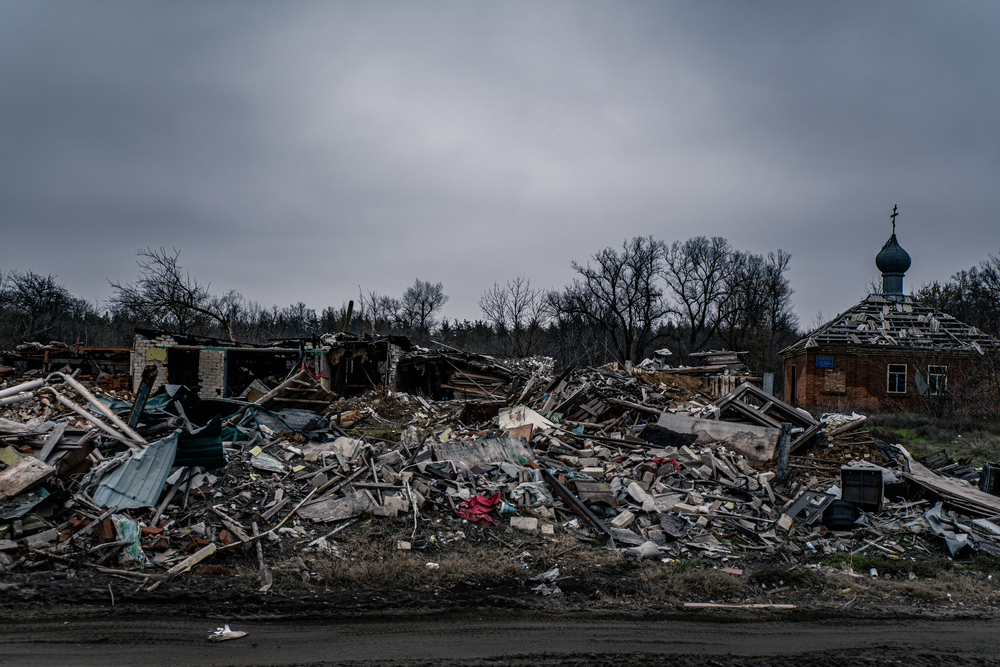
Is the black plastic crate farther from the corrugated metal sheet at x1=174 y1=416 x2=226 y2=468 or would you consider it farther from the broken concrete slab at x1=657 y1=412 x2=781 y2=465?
the corrugated metal sheet at x1=174 y1=416 x2=226 y2=468

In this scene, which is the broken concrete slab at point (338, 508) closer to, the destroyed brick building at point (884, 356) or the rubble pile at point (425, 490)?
the rubble pile at point (425, 490)

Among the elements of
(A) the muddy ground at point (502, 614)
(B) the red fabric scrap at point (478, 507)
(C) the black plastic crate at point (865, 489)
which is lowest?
(A) the muddy ground at point (502, 614)

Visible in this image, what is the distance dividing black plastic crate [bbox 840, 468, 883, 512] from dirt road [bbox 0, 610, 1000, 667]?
329 cm

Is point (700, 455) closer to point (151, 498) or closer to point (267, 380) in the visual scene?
point (151, 498)

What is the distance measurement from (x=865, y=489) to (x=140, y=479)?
418 inches

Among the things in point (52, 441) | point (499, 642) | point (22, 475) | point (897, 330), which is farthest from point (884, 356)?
point (22, 475)

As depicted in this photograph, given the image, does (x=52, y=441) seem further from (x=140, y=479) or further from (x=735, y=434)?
(x=735, y=434)

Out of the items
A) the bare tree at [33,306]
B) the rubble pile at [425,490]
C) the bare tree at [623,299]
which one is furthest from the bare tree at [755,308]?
the bare tree at [33,306]

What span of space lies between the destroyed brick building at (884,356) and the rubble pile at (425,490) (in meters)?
14.4

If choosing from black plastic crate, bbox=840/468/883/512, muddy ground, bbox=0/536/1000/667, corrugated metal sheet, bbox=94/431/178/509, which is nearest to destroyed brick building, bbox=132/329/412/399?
corrugated metal sheet, bbox=94/431/178/509

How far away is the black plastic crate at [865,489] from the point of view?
8531 mm

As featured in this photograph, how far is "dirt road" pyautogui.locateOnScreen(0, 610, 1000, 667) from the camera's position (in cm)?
445

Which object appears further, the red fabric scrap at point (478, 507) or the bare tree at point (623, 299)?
Result: the bare tree at point (623, 299)

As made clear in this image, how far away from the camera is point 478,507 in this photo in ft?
26.8
